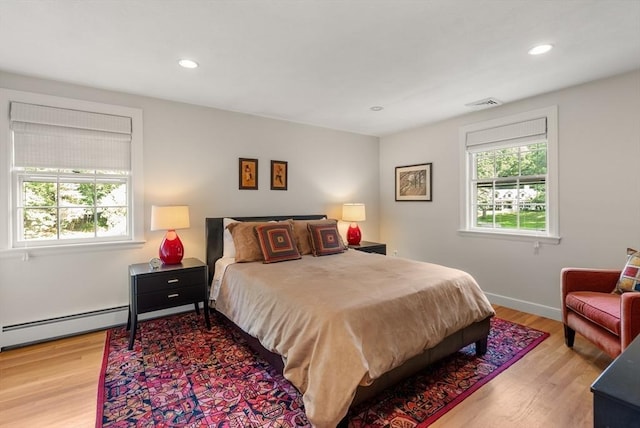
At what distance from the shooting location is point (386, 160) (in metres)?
5.07

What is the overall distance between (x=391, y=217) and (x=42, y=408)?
437 cm

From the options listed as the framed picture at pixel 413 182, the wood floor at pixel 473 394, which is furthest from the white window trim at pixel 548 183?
the wood floor at pixel 473 394

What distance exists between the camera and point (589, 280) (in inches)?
101

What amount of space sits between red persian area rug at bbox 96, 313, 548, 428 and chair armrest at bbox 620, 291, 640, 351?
734 mm

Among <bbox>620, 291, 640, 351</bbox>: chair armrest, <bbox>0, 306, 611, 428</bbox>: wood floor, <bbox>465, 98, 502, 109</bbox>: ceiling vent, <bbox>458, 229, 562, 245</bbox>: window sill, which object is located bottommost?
<bbox>0, 306, 611, 428</bbox>: wood floor

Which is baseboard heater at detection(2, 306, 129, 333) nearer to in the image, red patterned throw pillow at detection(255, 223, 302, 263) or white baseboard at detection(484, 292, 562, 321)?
red patterned throw pillow at detection(255, 223, 302, 263)

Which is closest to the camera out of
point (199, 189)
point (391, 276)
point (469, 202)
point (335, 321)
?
point (335, 321)

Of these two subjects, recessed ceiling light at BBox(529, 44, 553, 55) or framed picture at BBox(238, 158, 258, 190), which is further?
framed picture at BBox(238, 158, 258, 190)

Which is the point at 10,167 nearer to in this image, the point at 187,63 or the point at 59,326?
the point at 59,326

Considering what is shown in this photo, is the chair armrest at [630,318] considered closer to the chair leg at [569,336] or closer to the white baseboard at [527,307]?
the chair leg at [569,336]

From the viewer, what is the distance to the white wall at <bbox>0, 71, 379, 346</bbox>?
9.01 ft

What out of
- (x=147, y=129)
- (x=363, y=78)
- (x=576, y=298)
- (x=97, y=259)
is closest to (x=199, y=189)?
(x=147, y=129)

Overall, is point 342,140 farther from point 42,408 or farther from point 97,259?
point 42,408

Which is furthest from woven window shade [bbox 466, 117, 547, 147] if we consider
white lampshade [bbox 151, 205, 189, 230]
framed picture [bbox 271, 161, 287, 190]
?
white lampshade [bbox 151, 205, 189, 230]
